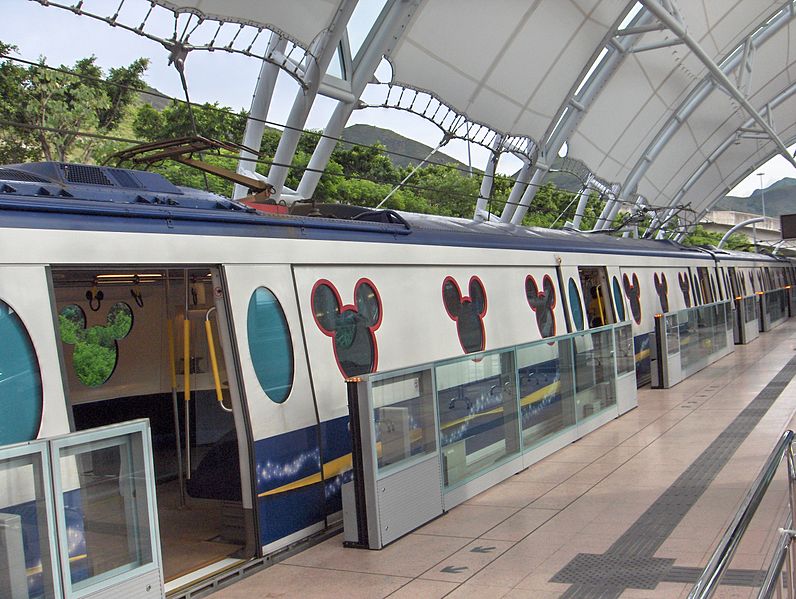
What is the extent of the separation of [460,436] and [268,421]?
243 cm

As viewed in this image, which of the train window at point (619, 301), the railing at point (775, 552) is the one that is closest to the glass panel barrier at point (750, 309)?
the train window at point (619, 301)

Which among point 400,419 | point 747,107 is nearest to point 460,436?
point 400,419

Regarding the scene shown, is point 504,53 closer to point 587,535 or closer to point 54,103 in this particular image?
point 54,103

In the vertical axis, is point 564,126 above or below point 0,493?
above

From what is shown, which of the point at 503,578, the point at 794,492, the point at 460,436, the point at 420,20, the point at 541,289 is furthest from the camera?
the point at 420,20

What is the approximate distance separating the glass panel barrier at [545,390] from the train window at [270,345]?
352cm

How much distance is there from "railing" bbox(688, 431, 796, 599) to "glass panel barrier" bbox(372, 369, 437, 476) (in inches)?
137

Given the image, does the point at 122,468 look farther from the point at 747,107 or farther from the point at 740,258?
the point at 747,107

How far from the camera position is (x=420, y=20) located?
2206 centimetres

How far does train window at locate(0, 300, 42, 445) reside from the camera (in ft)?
19.0

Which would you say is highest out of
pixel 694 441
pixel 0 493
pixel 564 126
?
pixel 564 126

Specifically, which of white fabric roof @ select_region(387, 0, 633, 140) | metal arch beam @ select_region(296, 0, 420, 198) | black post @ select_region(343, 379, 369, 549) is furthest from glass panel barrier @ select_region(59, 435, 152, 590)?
white fabric roof @ select_region(387, 0, 633, 140)

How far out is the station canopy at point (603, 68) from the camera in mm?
22438

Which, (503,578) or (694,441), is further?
(694,441)
